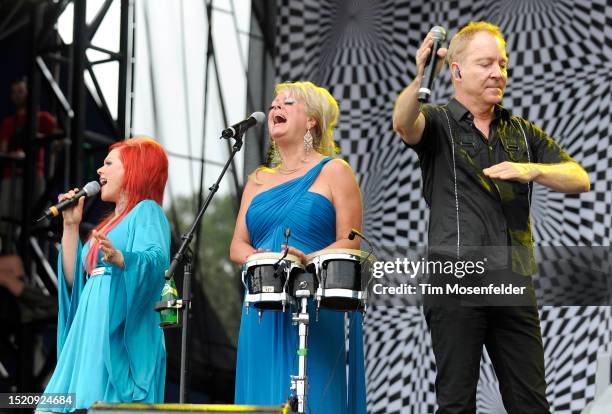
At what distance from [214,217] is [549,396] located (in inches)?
240

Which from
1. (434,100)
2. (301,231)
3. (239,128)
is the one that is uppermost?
(434,100)

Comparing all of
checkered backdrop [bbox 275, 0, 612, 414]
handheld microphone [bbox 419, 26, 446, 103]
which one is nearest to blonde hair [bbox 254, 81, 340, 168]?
handheld microphone [bbox 419, 26, 446, 103]

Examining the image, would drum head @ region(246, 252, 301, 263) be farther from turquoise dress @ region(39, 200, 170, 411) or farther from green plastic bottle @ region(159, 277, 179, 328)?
turquoise dress @ region(39, 200, 170, 411)

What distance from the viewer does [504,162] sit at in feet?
11.7

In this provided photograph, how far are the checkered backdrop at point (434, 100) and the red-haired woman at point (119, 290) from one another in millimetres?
2535

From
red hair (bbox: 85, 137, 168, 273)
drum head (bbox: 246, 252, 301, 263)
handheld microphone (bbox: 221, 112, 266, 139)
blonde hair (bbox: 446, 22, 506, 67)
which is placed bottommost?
drum head (bbox: 246, 252, 301, 263)

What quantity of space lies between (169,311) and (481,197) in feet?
4.38

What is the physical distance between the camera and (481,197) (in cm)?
366

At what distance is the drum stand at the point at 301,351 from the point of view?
151 inches

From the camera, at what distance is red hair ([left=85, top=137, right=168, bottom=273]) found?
4.68 metres

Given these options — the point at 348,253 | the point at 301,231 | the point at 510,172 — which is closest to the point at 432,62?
the point at 510,172

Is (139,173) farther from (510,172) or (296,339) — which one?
(510,172)

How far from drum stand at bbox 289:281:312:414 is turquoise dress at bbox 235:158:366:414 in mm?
289

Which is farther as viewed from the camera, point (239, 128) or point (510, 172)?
point (239, 128)
